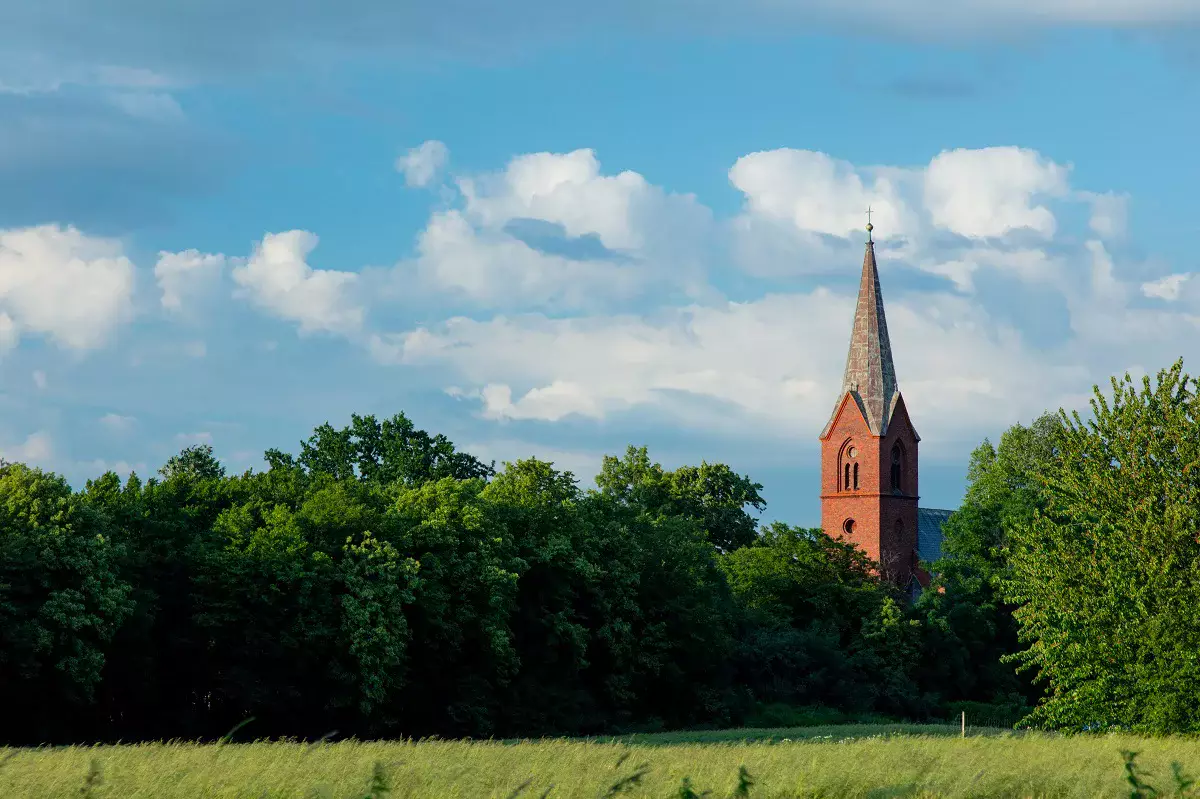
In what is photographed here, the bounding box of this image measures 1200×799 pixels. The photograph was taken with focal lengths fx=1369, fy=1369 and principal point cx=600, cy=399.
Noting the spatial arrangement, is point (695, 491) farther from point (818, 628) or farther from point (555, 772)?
point (555, 772)

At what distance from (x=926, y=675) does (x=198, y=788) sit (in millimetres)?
65795

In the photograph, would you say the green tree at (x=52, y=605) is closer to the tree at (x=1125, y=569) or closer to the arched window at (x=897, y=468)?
the tree at (x=1125, y=569)

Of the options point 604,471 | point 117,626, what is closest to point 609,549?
point 117,626

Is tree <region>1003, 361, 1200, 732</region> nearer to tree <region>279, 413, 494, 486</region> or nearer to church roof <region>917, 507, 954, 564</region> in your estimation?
tree <region>279, 413, 494, 486</region>

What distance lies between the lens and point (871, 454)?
99.4m

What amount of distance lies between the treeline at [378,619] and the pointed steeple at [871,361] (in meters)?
31.9

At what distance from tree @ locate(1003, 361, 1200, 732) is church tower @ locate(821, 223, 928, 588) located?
59.4 metres

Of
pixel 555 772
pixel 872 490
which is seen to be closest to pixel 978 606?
pixel 872 490

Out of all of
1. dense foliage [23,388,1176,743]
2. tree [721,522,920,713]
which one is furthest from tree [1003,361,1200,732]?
tree [721,522,920,713]

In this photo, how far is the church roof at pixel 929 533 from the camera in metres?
105

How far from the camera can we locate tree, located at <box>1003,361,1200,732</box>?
35.4 m

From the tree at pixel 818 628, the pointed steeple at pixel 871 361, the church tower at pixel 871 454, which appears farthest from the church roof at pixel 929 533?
the tree at pixel 818 628

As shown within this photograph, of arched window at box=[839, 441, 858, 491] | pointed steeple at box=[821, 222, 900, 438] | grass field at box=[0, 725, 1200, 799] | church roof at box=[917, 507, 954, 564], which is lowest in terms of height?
grass field at box=[0, 725, 1200, 799]

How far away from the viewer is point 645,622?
59.5m
